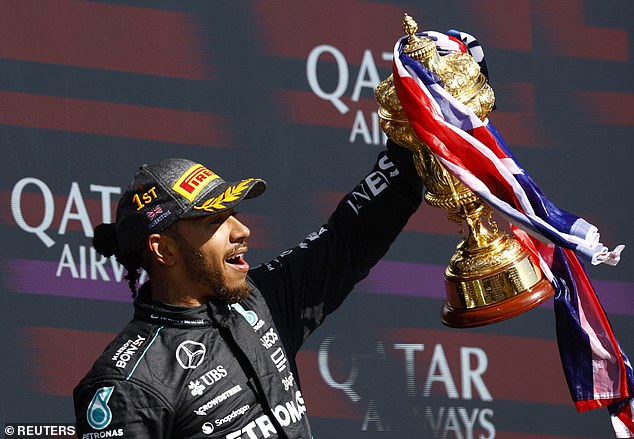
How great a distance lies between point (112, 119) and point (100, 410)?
1195 mm

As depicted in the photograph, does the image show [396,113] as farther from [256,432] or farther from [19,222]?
[19,222]

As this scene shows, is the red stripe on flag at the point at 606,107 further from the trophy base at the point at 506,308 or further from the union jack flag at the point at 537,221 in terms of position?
the trophy base at the point at 506,308

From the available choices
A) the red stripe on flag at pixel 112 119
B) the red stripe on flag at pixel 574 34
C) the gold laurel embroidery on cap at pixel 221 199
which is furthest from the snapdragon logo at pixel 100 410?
the red stripe on flag at pixel 574 34

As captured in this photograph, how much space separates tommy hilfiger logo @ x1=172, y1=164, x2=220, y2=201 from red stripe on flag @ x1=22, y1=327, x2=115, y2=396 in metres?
0.86

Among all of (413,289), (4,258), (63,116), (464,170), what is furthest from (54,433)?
(464,170)

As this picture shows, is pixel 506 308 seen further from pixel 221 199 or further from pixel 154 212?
pixel 154 212

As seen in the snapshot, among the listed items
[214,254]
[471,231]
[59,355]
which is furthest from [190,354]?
[59,355]

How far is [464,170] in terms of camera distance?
2.74 m

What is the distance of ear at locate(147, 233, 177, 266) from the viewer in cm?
282

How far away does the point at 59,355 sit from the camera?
348cm

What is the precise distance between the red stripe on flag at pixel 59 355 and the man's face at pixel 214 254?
0.81m

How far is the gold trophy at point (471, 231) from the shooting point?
2.81 metres

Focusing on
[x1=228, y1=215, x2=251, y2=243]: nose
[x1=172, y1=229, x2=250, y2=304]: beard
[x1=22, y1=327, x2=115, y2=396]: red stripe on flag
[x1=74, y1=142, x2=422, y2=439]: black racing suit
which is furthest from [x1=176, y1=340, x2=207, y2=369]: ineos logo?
[x1=22, y1=327, x2=115, y2=396]: red stripe on flag

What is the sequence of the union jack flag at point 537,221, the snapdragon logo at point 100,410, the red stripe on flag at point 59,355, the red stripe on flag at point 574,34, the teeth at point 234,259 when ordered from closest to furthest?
the snapdragon logo at point 100,410
the union jack flag at point 537,221
the teeth at point 234,259
the red stripe on flag at point 59,355
the red stripe on flag at point 574,34
